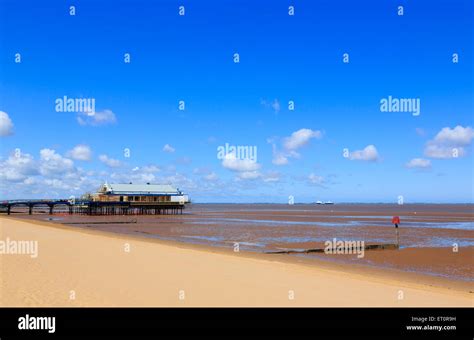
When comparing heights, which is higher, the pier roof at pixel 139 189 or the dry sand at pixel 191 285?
the pier roof at pixel 139 189

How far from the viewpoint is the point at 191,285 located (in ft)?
42.2

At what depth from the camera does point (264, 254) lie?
24.0 m

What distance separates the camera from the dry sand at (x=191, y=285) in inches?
433

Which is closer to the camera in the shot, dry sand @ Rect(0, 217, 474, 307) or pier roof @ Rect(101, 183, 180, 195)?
dry sand @ Rect(0, 217, 474, 307)

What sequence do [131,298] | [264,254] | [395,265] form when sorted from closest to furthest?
[131,298] < [395,265] < [264,254]

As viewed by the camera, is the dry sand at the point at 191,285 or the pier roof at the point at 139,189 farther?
the pier roof at the point at 139,189

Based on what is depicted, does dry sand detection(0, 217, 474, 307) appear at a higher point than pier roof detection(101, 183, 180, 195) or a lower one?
lower

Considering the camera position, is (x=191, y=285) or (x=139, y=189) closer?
(x=191, y=285)

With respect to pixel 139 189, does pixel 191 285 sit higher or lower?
lower

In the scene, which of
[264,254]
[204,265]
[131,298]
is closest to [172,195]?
[264,254]

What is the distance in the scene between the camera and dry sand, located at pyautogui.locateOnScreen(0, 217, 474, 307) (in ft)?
36.1
